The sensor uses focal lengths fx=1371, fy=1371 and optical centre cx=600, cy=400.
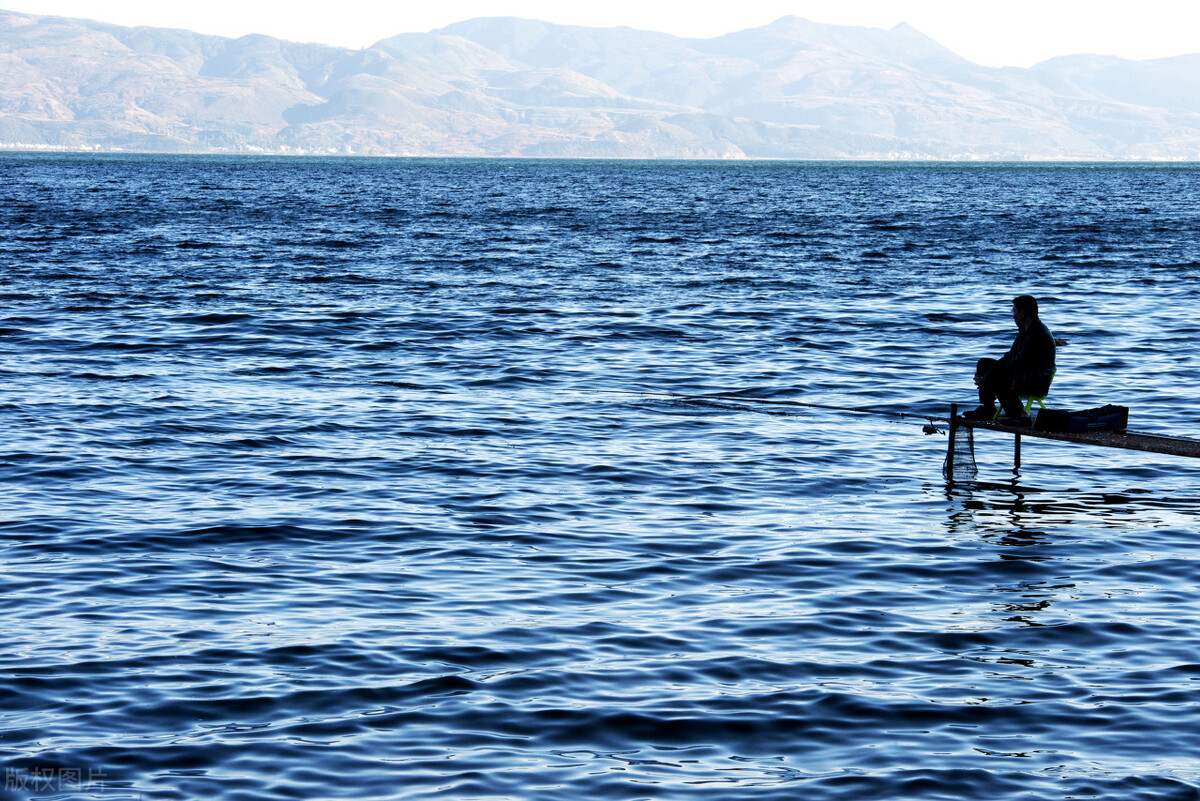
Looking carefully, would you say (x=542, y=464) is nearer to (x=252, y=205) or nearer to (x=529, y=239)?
(x=529, y=239)

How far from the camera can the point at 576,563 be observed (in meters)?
12.3

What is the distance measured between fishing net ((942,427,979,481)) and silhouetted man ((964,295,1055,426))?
38 centimetres

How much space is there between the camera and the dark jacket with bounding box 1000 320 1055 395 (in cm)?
1576

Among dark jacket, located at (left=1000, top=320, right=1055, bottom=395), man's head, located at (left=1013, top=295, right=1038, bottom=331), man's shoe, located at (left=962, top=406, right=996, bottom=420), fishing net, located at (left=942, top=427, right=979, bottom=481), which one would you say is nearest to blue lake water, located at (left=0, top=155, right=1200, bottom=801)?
fishing net, located at (left=942, top=427, right=979, bottom=481)

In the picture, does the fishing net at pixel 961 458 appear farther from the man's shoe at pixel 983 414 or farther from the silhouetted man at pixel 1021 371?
the silhouetted man at pixel 1021 371

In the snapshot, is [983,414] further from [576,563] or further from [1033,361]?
[576,563]

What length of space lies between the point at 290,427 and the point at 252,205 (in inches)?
2599

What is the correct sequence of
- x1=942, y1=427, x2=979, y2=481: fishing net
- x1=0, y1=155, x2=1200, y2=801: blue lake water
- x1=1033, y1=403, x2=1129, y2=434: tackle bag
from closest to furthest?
x1=0, y1=155, x2=1200, y2=801: blue lake water → x1=1033, y1=403, x2=1129, y2=434: tackle bag → x1=942, y1=427, x2=979, y2=481: fishing net

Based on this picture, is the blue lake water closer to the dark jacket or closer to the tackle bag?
the tackle bag

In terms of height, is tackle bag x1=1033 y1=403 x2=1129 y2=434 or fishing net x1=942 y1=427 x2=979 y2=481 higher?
tackle bag x1=1033 y1=403 x2=1129 y2=434

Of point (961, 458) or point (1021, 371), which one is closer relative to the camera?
point (1021, 371)

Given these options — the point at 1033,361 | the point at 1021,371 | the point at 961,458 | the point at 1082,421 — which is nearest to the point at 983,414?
the point at 961,458

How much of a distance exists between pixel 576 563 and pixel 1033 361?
21.8ft

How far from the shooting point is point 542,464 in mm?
16516
